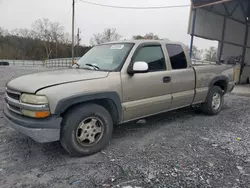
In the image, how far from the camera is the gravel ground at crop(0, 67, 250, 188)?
2.45m

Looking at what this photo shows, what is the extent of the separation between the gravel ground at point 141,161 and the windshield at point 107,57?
1.36 m

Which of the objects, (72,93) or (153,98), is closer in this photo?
(72,93)

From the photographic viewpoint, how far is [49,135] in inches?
105

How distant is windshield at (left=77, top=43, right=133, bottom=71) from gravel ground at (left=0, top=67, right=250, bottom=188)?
1.36 m

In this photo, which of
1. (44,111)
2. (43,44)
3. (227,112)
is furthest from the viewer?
(43,44)

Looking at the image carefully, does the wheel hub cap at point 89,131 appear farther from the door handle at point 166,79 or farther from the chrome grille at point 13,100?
the door handle at point 166,79

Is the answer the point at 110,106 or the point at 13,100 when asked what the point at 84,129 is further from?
the point at 13,100

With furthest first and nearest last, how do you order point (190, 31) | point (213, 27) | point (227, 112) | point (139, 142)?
point (213, 27) < point (190, 31) < point (227, 112) < point (139, 142)

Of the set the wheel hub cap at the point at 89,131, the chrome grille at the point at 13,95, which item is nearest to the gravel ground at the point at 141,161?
the wheel hub cap at the point at 89,131

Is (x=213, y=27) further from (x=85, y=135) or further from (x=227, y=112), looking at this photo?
(x=85, y=135)

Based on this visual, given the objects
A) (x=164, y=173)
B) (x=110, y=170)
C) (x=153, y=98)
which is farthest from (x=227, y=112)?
(x=110, y=170)

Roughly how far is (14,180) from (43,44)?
5230 centimetres

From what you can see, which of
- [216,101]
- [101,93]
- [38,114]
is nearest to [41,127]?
[38,114]

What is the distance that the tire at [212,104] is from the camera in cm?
503
